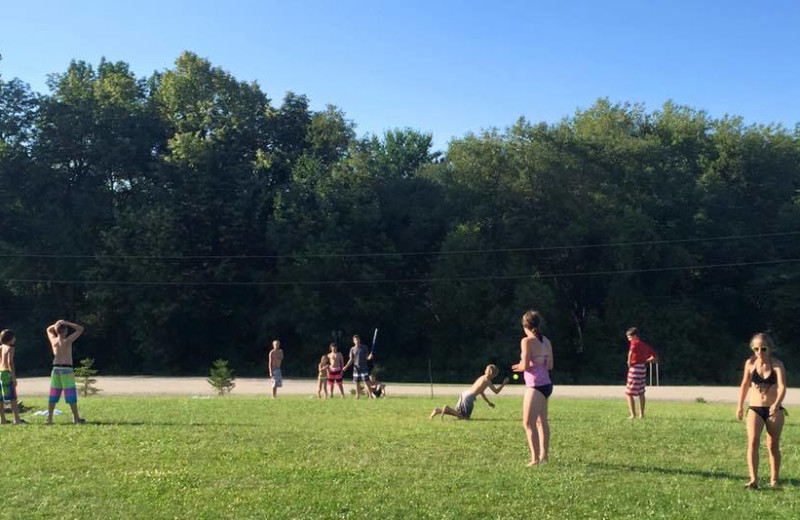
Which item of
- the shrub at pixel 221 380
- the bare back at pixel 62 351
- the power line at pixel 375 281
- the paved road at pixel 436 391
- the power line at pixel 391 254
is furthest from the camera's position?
→ the power line at pixel 375 281

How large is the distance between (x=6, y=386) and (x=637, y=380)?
12.2m

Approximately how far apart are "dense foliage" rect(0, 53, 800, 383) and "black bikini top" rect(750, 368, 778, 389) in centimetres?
3745

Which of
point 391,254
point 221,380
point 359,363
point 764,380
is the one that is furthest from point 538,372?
point 391,254

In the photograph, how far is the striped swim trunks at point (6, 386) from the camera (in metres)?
13.9

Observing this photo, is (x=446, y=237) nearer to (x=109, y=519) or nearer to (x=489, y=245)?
(x=489, y=245)

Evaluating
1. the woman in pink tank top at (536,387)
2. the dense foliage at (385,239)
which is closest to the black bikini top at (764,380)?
the woman in pink tank top at (536,387)

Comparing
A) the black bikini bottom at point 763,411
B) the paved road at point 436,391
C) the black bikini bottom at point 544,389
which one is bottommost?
the paved road at point 436,391

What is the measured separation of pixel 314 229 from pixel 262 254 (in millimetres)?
4724

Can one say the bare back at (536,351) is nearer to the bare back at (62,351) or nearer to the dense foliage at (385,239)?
the bare back at (62,351)

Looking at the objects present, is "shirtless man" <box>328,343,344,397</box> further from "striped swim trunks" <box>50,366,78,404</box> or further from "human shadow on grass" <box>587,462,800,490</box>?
"human shadow on grass" <box>587,462,800,490</box>

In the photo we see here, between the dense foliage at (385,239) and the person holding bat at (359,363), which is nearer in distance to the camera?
the person holding bat at (359,363)

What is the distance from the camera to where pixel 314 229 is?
47.6 meters

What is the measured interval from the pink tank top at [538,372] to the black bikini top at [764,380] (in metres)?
2.32

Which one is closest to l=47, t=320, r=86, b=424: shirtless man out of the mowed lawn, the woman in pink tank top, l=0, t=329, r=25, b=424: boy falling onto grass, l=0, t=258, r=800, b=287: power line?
the mowed lawn
